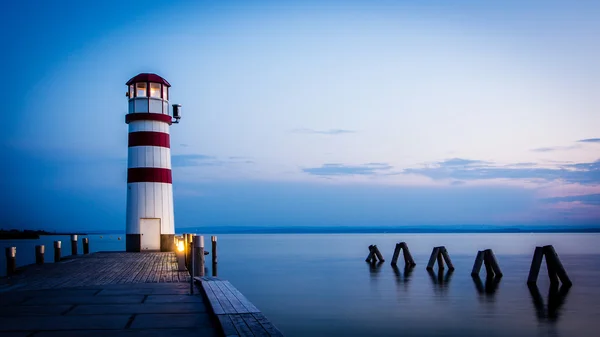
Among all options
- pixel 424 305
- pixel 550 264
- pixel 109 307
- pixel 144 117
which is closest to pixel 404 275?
pixel 550 264

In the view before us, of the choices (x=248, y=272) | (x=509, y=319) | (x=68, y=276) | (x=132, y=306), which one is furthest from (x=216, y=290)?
(x=248, y=272)

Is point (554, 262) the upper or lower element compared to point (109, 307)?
lower

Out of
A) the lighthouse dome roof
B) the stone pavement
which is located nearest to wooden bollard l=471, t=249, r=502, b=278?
the lighthouse dome roof

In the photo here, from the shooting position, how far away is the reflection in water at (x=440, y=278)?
2183 cm

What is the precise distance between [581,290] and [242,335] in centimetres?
1855

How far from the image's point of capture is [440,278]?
25266mm

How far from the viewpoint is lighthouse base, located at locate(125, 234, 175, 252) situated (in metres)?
22.3

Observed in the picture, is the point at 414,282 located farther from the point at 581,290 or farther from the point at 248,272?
the point at 248,272

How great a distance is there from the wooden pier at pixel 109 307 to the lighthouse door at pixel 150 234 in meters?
8.16

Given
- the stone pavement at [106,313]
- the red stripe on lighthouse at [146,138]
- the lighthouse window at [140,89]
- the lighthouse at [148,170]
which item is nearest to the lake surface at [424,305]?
the stone pavement at [106,313]

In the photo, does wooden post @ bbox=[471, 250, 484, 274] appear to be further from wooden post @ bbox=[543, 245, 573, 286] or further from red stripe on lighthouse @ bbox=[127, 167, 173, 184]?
red stripe on lighthouse @ bbox=[127, 167, 173, 184]

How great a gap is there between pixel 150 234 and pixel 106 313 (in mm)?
15031

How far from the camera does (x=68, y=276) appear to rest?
13617 mm

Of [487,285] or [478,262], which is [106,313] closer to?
[487,285]
